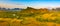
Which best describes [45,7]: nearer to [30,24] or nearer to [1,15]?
[30,24]

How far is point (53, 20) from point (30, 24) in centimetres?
37

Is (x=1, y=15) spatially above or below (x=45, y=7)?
below

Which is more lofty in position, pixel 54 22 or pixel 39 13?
pixel 39 13

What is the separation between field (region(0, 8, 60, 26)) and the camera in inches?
67.4

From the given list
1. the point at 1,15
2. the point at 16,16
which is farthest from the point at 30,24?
the point at 1,15

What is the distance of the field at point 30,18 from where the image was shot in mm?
1712

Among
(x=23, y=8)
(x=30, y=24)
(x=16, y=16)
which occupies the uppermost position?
(x=23, y=8)

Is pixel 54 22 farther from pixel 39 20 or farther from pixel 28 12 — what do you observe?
pixel 28 12

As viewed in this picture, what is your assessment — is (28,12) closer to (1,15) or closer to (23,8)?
(23,8)

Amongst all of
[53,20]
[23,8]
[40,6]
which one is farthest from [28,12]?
[53,20]

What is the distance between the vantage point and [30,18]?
1751 mm

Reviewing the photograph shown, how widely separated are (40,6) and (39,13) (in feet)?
0.38

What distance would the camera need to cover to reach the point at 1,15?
180 centimetres

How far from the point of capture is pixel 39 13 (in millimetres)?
1768
